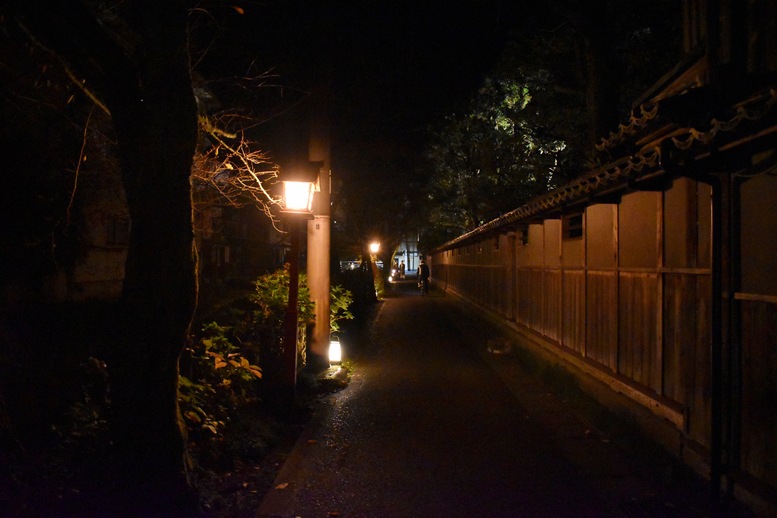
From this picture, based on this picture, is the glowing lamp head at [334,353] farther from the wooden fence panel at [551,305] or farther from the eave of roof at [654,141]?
the eave of roof at [654,141]

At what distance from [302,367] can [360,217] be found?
27.9m

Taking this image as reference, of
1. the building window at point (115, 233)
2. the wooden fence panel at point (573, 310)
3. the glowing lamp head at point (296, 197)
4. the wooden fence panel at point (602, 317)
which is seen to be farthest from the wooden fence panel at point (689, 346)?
the building window at point (115, 233)

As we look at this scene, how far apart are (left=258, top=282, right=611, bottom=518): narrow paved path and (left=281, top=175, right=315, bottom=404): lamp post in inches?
34.9

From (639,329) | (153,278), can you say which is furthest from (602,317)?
(153,278)

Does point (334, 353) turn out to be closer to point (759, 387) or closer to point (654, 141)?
point (654, 141)

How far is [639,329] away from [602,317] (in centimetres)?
142

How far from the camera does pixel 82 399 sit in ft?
17.4

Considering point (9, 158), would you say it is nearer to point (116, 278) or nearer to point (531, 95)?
point (116, 278)

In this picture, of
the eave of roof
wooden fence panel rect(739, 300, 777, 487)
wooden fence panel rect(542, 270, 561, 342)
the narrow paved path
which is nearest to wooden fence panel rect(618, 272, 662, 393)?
the eave of roof

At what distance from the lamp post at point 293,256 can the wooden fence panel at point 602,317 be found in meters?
4.93

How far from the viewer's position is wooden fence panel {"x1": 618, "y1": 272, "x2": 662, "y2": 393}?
6391 mm

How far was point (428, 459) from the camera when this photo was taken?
6.34 meters

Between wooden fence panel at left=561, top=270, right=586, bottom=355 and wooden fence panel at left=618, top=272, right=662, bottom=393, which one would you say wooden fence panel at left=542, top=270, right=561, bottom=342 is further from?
wooden fence panel at left=618, top=272, right=662, bottom=393

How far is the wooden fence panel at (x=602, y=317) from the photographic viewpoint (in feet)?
25.5
